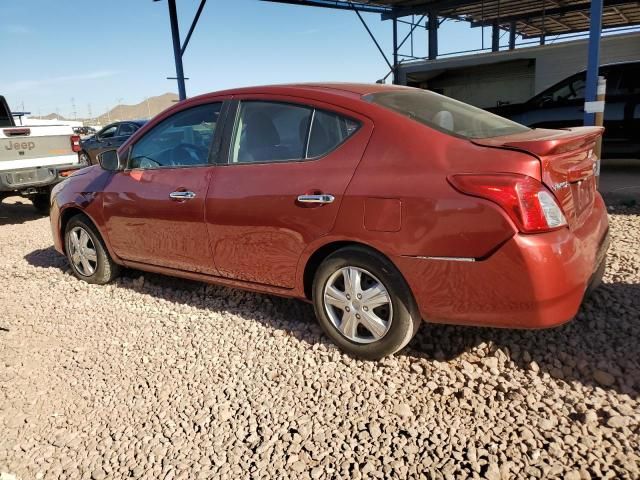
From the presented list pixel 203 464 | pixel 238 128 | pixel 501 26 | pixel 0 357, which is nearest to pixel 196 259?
pixel 238 128

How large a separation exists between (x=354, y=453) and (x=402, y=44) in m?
16.7

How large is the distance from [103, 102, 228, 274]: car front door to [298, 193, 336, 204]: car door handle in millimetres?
873

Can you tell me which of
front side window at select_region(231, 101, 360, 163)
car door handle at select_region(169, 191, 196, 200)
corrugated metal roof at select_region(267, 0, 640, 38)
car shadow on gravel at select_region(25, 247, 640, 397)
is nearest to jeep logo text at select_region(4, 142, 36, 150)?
car door handle at select_region(169, 191, 196, 200)

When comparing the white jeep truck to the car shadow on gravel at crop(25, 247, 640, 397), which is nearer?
the car shadow on gravel at crop(25, 247, 640, 397)

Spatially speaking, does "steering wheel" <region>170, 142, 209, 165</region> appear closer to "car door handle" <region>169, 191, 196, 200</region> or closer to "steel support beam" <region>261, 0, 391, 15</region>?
"car door handle" <region>169, 191, 196, 200</region>

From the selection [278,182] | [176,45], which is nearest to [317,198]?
[278,182]

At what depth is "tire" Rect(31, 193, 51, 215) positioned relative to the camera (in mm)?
8992

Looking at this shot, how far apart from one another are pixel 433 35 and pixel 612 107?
979 centimetres

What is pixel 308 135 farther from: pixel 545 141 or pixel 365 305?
pixel 545 141

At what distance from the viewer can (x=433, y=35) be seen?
17.0 meters

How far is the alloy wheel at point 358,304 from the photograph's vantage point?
283cm

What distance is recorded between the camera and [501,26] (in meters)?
20.5

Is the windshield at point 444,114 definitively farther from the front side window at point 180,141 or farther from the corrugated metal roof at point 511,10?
the corrugated metal roof at point 511,10

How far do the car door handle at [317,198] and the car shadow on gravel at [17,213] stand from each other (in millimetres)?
7391
